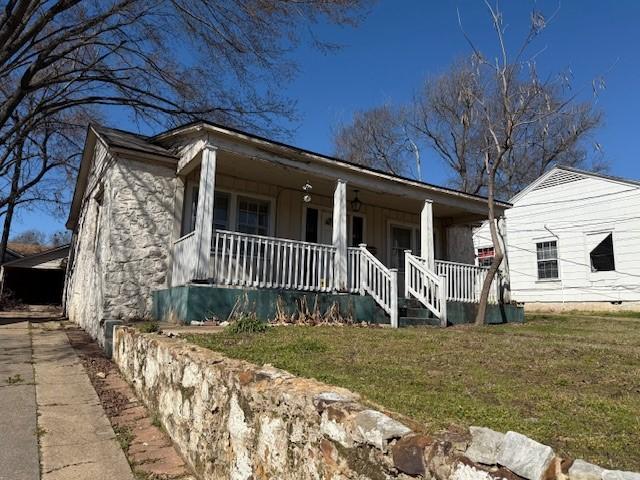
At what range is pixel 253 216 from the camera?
10.3 metres

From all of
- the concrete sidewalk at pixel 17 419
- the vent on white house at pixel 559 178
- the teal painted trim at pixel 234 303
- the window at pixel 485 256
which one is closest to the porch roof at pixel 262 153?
the teal painted trim at pixel 234 303

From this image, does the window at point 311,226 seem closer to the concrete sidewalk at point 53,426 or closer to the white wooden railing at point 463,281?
the white wooden railing at point 463,281

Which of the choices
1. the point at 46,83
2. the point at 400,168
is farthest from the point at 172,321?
the point at 400,168

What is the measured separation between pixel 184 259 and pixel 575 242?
13.5 m

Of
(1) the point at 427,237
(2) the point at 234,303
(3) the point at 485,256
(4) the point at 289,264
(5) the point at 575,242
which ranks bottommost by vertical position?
(2) the point at 234,303

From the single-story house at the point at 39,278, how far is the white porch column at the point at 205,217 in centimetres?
1686

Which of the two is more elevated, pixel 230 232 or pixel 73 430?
pixel 230 232

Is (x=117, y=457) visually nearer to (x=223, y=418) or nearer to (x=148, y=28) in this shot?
(x=223, y=418)

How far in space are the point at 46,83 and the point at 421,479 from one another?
13312 millimetres

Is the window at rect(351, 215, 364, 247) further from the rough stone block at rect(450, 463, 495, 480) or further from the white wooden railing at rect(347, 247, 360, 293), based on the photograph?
the rough stone block at rect(450, 463, 495, 480)

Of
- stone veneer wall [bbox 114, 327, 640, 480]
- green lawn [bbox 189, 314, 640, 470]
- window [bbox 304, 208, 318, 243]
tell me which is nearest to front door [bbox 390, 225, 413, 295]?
window [bbox 304, 208, 318, 243]

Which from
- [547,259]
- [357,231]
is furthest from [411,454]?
[547,259]

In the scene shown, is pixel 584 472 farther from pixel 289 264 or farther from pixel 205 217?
pixel 289 264

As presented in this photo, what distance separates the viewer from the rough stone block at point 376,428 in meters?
1.69
